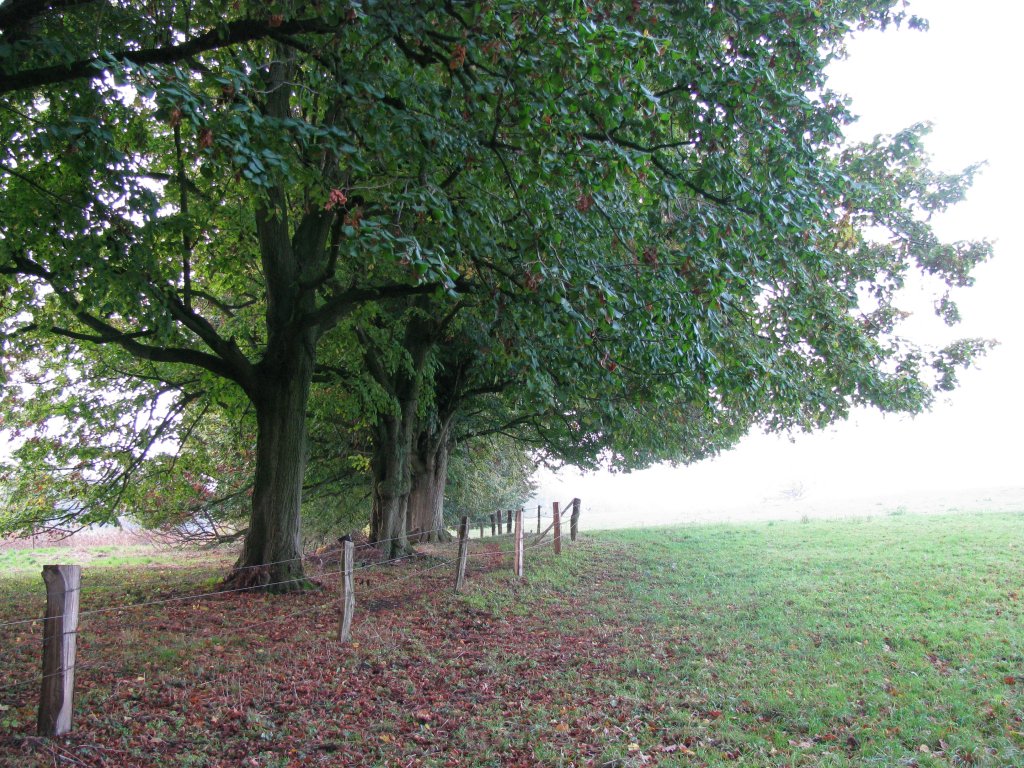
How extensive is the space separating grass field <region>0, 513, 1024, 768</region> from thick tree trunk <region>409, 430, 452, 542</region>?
6.10 meters

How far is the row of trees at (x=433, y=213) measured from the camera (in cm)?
618

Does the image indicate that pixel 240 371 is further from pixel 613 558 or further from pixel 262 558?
pixel 613 558

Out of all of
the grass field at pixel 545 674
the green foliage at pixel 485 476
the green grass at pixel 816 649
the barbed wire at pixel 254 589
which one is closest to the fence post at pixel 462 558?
the barbed wire at pixel 254 589

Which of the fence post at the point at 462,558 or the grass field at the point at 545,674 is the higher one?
the fence post at the point at 462,558

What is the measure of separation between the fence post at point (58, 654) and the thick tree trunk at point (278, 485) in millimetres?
5300

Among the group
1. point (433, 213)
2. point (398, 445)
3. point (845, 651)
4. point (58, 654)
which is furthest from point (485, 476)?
point (58, 654)

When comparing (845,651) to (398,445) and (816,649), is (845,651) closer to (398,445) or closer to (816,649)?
(816,649)

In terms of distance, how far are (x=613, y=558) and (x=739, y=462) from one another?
6291 cm

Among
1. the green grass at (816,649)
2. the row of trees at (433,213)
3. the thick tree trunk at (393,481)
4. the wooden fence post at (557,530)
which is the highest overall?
the row of trees at (433,213)

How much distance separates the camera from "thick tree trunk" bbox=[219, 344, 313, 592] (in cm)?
1036

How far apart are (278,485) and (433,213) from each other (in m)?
5.71

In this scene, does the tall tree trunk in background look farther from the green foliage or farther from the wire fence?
the green foliage

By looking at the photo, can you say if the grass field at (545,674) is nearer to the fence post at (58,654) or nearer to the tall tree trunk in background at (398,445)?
the fence post at (58,654)

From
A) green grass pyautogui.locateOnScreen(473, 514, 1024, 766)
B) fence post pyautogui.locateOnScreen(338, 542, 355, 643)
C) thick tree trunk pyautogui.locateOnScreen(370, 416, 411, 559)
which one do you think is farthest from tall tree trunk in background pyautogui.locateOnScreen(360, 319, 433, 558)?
fence post pyautogui.locateOnScreen(338, 542, 355, 643)
